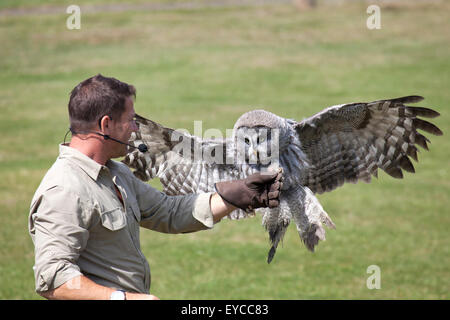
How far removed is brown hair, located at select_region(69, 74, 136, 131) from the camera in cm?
338

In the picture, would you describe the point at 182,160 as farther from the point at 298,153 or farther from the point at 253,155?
the point at 298,153

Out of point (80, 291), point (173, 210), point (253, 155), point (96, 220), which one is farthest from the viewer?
point (253, 155)

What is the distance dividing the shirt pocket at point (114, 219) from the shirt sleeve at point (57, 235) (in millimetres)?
132

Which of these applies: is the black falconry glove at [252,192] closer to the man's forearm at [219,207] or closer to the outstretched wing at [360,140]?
the man's forearm at [219,207]

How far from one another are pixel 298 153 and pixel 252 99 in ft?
45.2

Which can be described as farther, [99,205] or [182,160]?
[182,160]

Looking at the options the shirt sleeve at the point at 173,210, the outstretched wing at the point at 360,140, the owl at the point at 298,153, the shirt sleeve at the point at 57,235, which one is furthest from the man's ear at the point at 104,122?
the outstretched wing at the point at 360,140

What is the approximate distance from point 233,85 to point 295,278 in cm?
1301

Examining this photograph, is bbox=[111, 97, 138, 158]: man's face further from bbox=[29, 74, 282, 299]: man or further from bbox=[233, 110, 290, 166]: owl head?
bbox=[233, 110, 290, 166]: owl head

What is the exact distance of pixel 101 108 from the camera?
11.2 feet

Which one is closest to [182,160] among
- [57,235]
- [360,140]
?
[360,140]

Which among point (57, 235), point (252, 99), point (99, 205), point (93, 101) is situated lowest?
point (57, 235)

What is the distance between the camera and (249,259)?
8.61 meters
